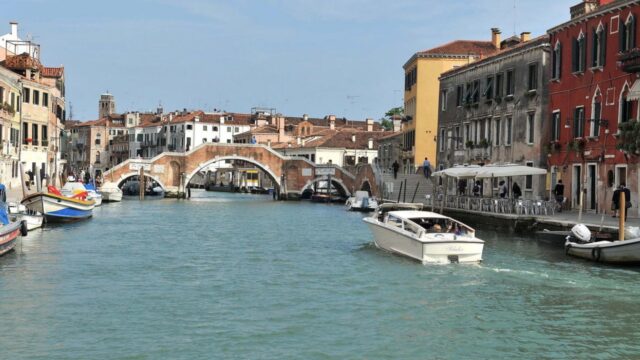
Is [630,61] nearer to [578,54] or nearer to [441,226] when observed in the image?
[578,54]

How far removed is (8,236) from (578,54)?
56.4 feet

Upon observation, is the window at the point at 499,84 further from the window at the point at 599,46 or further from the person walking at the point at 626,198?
the person walking at the point at 626,198

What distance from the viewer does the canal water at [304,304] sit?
10.7m

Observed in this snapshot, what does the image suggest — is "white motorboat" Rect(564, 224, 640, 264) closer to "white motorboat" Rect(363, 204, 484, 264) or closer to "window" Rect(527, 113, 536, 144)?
"white motorboat" Rect(363, 204, 484, 264)

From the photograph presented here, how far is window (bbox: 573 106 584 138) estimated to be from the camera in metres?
25.7

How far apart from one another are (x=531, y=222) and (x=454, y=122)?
13379 millimetres

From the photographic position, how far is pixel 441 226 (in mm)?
18703

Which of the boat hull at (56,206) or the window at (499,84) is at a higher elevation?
the window at (499,84)

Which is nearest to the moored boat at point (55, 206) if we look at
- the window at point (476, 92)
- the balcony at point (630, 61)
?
the window at point (476, 92)

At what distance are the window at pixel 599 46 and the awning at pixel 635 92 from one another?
2.42 meters

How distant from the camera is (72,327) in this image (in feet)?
38.0

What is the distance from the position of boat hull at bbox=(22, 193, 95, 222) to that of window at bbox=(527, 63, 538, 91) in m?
16.4

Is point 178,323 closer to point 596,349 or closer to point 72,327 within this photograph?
point 72,327

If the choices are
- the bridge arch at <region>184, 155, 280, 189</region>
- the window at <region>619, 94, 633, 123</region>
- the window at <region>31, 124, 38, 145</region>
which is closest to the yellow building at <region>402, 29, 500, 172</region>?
the bridge arch at <region>184, 155, 280, 189</region>
